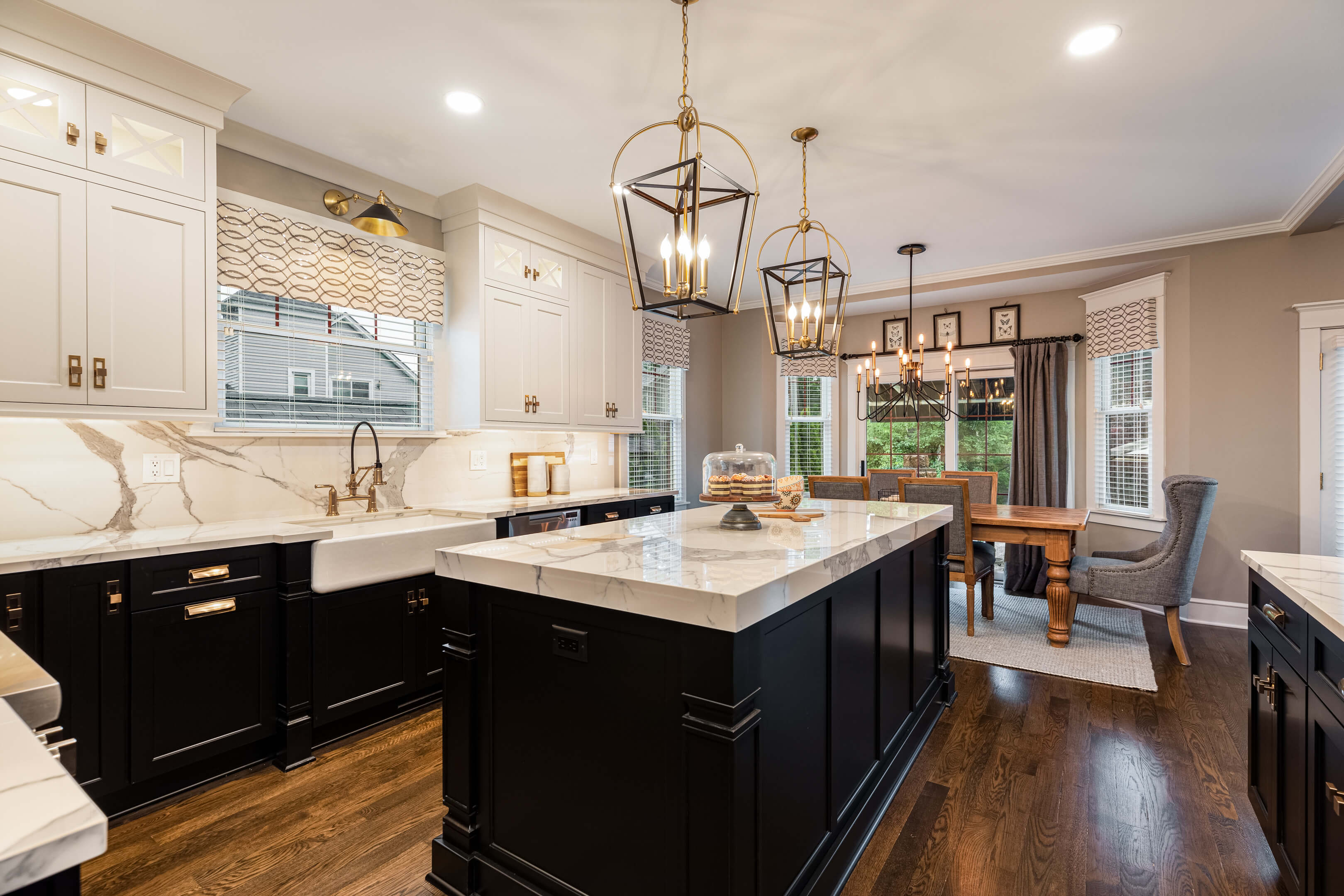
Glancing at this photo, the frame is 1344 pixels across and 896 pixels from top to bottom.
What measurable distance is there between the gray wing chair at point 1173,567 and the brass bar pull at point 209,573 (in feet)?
14.7

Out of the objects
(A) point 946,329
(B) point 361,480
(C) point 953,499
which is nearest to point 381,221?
(B) point 361,480

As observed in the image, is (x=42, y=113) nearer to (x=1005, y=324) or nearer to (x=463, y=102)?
(x=463, y=102)

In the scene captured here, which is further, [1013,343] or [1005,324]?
[1005,324]

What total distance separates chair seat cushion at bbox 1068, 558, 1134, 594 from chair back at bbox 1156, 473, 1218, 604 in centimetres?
21

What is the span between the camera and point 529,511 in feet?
11.4

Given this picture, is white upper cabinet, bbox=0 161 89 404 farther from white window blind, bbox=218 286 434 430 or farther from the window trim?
the window trim

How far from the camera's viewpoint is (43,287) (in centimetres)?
218

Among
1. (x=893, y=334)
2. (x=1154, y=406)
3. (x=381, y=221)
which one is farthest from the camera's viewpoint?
(x=893, y=334)

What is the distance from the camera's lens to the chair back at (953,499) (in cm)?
410

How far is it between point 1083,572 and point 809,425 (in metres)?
3.01

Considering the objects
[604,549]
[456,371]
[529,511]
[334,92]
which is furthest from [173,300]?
[604,549]

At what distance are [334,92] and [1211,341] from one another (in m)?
5.45

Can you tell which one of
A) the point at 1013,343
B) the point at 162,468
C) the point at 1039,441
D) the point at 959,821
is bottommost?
the point at 959,821

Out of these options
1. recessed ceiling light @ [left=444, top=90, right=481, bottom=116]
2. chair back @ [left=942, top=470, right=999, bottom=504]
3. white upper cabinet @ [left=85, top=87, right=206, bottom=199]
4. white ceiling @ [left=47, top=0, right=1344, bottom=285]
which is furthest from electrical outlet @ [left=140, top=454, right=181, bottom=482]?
chair back @ [left=942, top=470, right=999, bottom=504]
